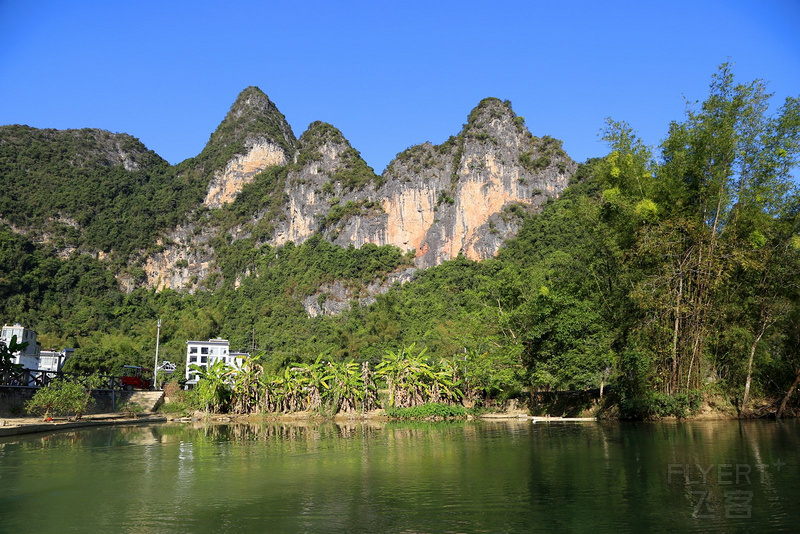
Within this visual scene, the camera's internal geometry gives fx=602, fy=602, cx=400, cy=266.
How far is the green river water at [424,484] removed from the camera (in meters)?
7.03

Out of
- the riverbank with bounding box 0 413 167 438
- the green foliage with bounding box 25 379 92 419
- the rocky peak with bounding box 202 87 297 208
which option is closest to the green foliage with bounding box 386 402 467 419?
the riverbank with bounding box 0 413 167 438

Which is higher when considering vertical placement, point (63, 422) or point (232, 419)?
point (63, 422)

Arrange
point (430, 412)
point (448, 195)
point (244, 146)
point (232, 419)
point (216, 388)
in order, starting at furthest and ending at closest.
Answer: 1. point (244, 146)
2. point (448, 195)
3. point (216, 388)
4. point (232, 419)
5. point (430, 412)

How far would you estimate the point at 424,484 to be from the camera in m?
9.36

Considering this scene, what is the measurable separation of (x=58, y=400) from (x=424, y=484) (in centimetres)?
1989

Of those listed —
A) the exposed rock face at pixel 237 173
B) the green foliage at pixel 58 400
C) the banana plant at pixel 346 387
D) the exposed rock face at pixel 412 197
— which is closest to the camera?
the green foliage at pixel 58 400

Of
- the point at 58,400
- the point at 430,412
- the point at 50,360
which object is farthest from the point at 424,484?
the point at 50,360

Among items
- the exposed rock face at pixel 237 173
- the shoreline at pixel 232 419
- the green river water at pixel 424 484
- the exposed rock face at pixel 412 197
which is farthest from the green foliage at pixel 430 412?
the exposed rock face at pixel 237 173

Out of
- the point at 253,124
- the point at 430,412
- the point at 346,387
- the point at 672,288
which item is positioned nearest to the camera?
the point at 672,288

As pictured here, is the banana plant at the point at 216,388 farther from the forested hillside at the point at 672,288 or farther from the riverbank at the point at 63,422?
the forested hillside at the point at 672,288
